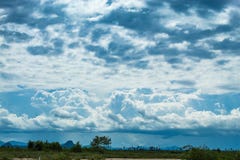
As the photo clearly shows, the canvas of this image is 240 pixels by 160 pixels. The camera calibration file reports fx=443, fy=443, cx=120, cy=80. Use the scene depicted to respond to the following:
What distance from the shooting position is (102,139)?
129 meters

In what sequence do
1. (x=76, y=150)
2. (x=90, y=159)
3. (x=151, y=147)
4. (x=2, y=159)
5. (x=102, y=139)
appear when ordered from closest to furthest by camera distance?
1. (x=2, y=159)
2. (x=90, y=159)
3. (x=76, y=150)
4. (x=102, y=139)
5. (x=151, y=147)

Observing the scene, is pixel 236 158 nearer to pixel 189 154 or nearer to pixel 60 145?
pixel 189 154

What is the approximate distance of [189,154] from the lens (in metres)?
55.1

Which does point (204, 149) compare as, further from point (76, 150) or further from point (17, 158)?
point (76, 150)

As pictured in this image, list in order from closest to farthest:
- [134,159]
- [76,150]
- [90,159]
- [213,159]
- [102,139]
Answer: [213,159] → [90,159] → [134,159] → [76,150] → [102,139]

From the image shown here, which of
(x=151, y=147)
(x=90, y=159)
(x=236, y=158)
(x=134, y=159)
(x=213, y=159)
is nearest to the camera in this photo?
(x=213, y=159)

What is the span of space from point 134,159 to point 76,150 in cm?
2101

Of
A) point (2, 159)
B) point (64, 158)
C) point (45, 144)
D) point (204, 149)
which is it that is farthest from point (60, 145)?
point (204, 149)

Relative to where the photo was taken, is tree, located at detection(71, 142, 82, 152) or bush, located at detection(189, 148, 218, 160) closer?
bush, located at detection(189, 148, 218, 160)

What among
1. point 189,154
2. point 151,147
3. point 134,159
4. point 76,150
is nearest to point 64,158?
point 189,154

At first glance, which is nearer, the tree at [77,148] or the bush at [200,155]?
the bush at [200,155]

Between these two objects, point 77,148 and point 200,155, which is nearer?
point 200,155

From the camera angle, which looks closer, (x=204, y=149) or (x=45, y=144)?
(x=204, y=149)

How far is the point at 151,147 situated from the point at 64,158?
85.1 meters
